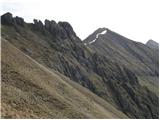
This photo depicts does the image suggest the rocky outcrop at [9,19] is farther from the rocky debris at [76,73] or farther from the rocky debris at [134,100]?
the rocky debris at [134,100]

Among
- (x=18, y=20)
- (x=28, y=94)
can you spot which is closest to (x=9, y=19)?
(x=18, y=20)

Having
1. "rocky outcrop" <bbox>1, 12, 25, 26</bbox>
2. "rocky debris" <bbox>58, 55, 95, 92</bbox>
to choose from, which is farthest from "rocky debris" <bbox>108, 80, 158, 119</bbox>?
"rocky outcrop" <bbox>1, 12, 25, 26</bbox>

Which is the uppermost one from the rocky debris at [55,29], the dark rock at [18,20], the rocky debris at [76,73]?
the dark rock at [18,20]

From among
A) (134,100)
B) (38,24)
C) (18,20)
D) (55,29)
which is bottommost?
(134,100)

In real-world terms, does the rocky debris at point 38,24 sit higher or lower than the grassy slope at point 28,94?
higher

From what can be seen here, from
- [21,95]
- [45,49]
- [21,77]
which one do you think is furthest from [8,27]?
[21,95]

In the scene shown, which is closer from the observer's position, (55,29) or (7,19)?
(7,19)

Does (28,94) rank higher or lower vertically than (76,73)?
lower

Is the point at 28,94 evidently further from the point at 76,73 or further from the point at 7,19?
the point at 7,19

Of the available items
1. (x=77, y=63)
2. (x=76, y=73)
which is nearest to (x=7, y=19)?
(x=77, y=63)

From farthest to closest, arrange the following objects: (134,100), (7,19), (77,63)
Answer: (7,19) → (134,100) → (77,63)

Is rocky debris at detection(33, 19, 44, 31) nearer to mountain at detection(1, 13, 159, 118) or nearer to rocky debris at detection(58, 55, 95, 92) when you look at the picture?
mountain at detection(1, 13, 159, 118)

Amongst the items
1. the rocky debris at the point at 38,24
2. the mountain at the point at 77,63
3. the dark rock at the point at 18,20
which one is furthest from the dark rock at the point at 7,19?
the rocky debris at the point at 38,24

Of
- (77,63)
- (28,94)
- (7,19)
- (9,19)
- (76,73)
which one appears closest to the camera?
(28,94)
